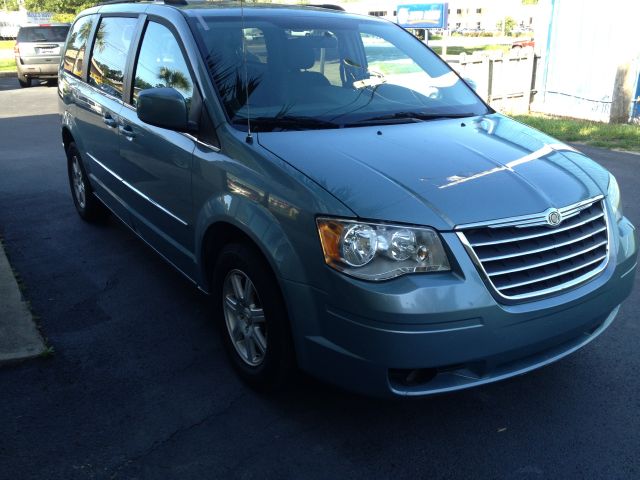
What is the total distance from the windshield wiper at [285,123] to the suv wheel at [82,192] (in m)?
3.02

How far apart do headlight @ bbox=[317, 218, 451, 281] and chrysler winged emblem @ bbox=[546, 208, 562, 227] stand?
1.74 feet

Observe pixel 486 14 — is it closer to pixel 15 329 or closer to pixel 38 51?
pixel 38 51

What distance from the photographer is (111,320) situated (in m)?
4.15

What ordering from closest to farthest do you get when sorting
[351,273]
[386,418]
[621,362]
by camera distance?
1. [351,273]
2. [386,418]
3. [621,362]

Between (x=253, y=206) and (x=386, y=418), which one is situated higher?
(x=253, y=206)

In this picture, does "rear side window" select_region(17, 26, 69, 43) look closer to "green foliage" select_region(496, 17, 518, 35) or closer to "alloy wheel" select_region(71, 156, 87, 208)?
Answer: "alloy wheel" select_region(71, 156, 87, 208)

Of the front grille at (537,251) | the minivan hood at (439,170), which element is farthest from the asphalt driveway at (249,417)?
the minivan hood at (439,170)

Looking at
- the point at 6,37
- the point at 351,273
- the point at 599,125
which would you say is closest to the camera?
the point at 351,273

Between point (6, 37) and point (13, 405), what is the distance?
198ft

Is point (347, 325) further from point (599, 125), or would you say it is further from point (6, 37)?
point (6, 37)

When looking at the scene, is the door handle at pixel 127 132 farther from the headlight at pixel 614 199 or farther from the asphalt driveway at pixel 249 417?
the headlight at pixel 614 199

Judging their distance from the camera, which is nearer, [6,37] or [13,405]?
[13,405]

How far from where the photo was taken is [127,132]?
4273 mm

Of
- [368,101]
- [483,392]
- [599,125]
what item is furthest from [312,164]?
[599,125]
